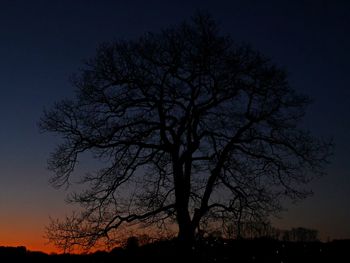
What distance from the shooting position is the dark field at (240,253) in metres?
14.2

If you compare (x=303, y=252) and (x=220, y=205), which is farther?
(x=303, y=252)

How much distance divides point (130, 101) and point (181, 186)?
3196 mm

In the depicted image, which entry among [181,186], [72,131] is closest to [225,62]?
[181,186]

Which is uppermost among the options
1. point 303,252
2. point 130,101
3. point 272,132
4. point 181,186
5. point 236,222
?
point 130,101

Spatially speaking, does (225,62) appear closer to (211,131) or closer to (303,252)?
(211,131)

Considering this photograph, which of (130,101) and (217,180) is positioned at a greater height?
(130,101)

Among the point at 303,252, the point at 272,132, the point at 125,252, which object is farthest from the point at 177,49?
the point at 303,252

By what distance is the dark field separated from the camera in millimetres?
14180

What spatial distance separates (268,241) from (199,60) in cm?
659

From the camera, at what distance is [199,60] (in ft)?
45.5

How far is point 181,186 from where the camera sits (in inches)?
550

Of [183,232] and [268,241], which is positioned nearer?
[183,232]

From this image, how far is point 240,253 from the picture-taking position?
14.8 m

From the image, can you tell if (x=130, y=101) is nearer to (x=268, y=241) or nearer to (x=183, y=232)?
(x=183, y=232)
